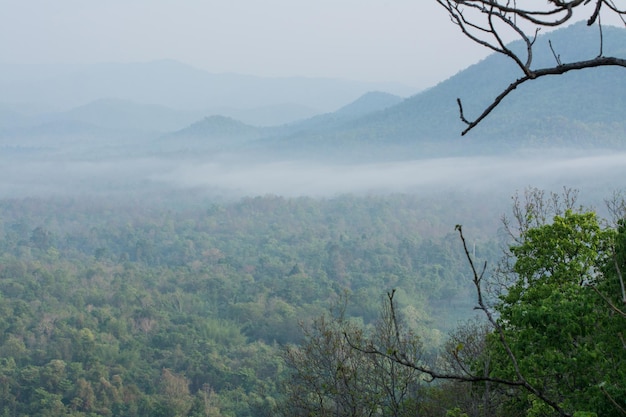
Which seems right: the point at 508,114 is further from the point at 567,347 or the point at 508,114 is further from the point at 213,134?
the point at 567,347

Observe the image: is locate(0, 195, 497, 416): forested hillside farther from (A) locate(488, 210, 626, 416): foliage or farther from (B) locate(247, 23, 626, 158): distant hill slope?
(B) locate(247, 23, 626, 158): distant hill slope

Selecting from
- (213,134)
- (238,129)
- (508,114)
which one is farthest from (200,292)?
(238,129)

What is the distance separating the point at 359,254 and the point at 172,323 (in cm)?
2253

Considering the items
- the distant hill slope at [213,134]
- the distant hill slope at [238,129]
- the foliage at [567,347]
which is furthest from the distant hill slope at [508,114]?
the foliage at [567,347]

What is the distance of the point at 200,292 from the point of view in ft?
145

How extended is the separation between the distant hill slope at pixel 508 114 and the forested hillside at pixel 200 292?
30.3 metres

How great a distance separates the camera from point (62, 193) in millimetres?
105875

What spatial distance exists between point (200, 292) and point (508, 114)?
249ft

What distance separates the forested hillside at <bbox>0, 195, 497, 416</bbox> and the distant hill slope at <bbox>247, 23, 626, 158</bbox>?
3027 cm

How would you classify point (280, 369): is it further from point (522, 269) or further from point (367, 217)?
point (367, 217)

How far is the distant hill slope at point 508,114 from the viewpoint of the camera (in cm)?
9712

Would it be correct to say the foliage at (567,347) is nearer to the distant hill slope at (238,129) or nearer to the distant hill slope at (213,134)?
the distant hill slope at (238,129)

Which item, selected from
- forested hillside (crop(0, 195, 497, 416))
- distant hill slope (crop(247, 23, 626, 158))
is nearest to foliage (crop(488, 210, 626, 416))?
forested hillside (crop(0, 195, 497, 416))

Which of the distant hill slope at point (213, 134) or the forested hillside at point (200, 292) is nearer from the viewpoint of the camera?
the forested hillside at point (200, 292)
